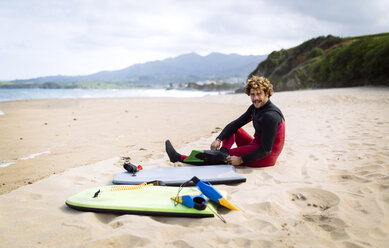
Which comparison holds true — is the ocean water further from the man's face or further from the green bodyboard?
the man's face

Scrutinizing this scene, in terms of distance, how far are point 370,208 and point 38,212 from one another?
3.53 metres

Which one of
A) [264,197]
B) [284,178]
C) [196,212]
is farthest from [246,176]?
[196,212]

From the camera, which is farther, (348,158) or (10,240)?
(348,158)

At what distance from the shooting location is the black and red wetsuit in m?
3.73

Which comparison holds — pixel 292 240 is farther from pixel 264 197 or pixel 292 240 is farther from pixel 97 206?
pixel 97 206

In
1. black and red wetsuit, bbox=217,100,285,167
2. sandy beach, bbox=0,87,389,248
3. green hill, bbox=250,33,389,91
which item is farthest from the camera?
green hill, bbox=250,33,389,91

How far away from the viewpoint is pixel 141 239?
2.21 metres

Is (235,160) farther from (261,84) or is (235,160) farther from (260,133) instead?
(261,84)

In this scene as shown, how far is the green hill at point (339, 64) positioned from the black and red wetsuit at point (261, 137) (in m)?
21.0

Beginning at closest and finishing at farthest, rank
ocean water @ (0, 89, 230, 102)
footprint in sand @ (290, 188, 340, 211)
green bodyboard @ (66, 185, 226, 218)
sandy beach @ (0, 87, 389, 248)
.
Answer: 1. sandy beach @ (0, 87, 389, 248)
2. green bodyboard @ (66, 185, 226, 218)
3. footprint in sand @ (290, 188, 340, 211)
4. ocean water @ (0, 89, 230, 102)

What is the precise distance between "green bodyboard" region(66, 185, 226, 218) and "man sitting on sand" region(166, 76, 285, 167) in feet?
3.91

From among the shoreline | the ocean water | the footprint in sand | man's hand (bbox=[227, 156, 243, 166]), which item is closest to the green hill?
the ocean water

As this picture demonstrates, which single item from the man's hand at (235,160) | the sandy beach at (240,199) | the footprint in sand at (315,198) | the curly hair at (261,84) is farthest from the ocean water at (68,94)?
the footprint in sand at (315,198)

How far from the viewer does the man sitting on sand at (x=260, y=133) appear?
12.3ft
